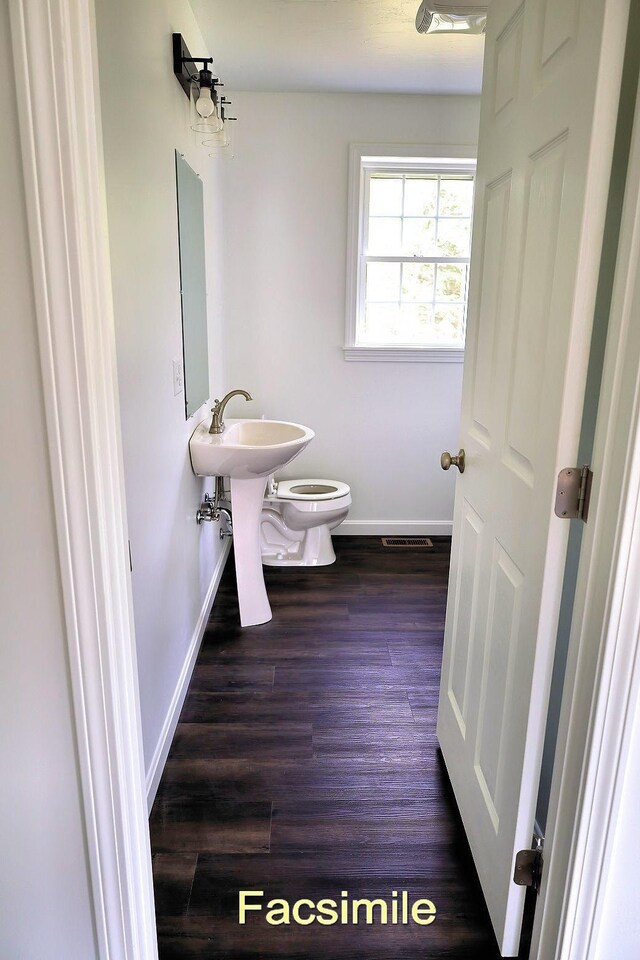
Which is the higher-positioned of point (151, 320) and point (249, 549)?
point (151, 320)

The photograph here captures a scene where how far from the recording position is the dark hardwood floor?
1.46 metres

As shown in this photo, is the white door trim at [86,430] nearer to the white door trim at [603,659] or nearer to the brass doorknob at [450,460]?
the white door trim at [603,659]

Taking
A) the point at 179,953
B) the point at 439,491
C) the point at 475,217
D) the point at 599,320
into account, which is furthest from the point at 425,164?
the point at 179,953

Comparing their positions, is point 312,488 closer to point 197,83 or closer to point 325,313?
point 325,313

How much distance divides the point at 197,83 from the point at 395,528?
8.27 ft

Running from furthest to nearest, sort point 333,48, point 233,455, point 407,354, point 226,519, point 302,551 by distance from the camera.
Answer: point 407,354 → point 302,551 → point 226,519 → point 333,48 → point 233,455

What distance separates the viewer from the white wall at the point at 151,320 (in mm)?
1529

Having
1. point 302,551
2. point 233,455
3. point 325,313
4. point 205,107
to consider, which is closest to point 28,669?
point 233,455

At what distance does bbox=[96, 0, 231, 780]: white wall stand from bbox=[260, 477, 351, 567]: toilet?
92cm

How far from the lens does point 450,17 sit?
2184mm

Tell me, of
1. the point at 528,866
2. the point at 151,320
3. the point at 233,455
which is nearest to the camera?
the point at 528,866

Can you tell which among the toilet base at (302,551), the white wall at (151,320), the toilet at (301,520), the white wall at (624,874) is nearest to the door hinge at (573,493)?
the white wall at (624,874)

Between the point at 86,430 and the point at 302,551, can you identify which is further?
the point at 302,551

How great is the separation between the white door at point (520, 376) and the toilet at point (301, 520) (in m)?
1.62
